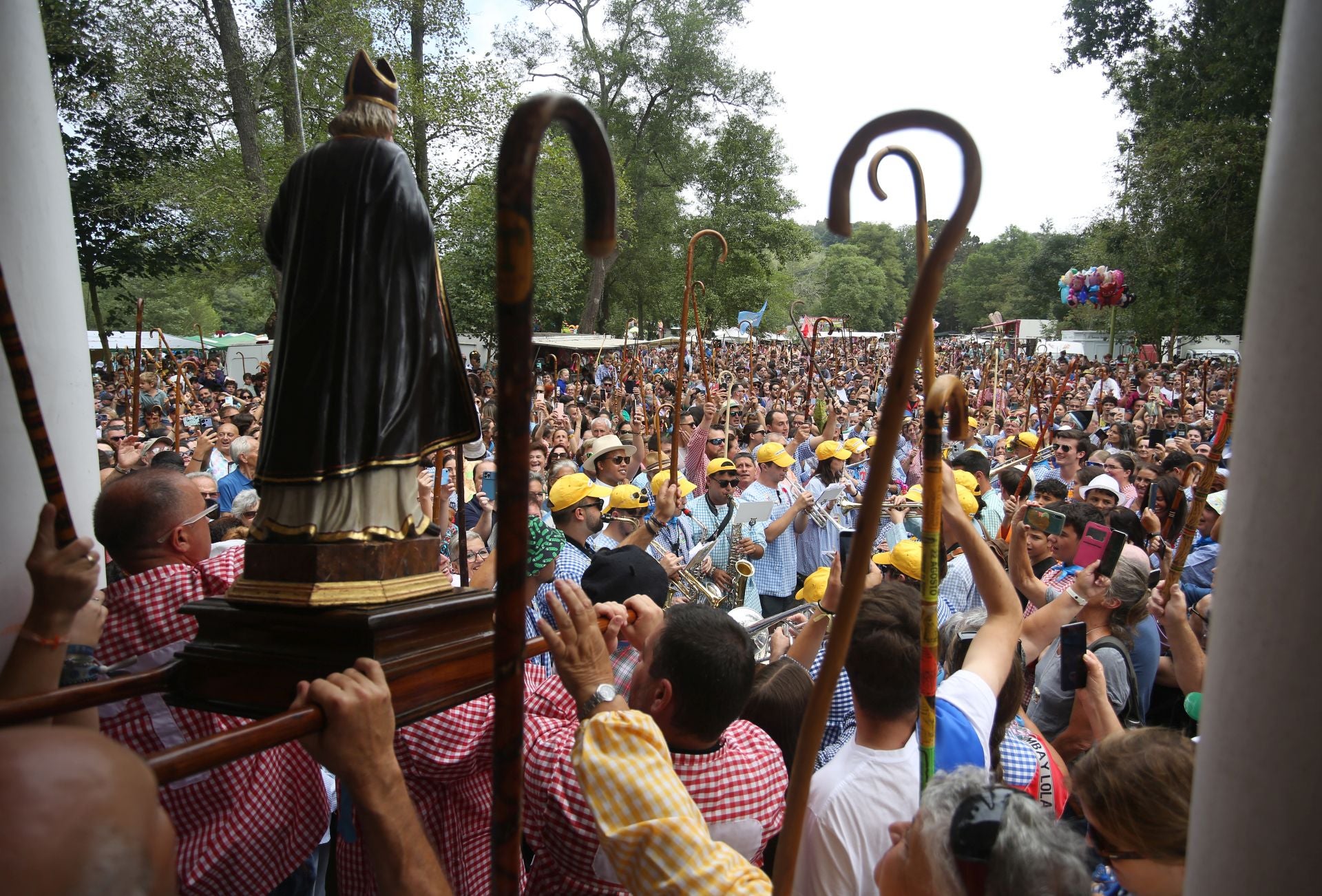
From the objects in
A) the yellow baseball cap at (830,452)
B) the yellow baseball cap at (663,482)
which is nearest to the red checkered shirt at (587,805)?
the yellow baseball cap at (663,482)

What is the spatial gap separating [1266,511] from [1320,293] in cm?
24

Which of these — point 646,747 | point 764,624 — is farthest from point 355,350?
point 764,624

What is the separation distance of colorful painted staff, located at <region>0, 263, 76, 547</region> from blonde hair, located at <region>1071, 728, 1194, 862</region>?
272 cm

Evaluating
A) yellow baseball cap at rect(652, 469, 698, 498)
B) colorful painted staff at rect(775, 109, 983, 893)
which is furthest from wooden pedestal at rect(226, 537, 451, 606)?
yellow baseball cap at rect(652, 469, 698, 498)

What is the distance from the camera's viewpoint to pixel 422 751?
2.51m

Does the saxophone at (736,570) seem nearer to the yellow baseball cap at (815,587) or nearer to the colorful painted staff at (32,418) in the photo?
the yellow baseball cap at (815,587)

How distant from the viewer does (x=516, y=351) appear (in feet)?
4.30

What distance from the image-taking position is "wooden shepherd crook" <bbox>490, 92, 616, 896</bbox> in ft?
4.21

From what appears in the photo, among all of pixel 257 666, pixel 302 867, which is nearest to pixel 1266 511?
pixel 257 666

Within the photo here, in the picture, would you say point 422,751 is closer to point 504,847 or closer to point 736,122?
point 504,847

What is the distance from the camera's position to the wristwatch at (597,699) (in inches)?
83.7

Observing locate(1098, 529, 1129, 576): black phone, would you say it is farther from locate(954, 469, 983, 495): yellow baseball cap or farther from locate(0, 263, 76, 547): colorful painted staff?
locate(0, 263, 76, 547): colorful painted staff

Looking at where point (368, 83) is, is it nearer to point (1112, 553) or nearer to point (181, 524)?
point (181, 524)

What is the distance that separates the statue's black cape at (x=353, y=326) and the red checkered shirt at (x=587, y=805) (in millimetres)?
932
